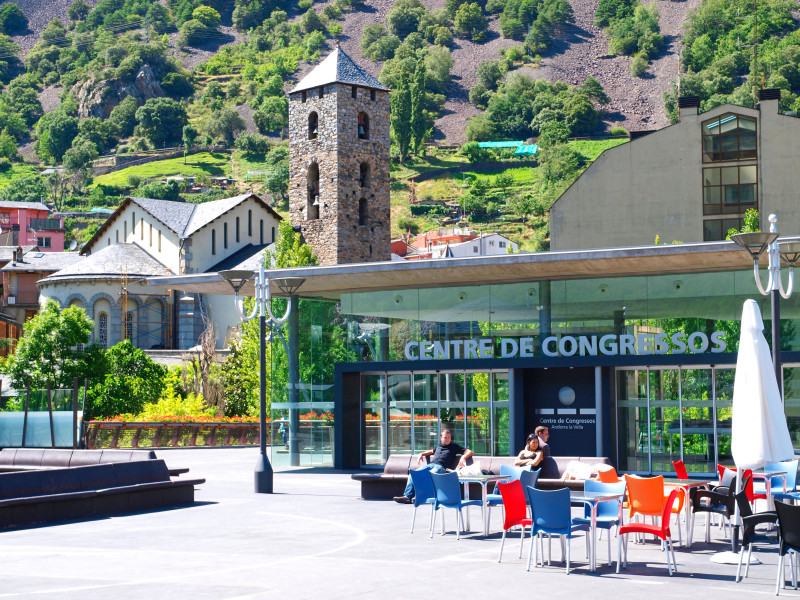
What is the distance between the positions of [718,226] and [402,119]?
474 feet

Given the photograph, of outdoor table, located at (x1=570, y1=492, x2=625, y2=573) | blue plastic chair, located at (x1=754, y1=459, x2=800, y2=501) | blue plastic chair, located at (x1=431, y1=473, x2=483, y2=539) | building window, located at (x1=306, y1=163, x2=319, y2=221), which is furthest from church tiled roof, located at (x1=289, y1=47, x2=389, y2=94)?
outdoor table, located at (x1=570, y1=492, x2=625, y2=573)

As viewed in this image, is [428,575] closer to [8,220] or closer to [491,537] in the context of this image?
[491,537]

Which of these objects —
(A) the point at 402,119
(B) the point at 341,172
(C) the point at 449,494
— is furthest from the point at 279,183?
(C) the point at 449,494

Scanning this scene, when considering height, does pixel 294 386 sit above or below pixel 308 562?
above

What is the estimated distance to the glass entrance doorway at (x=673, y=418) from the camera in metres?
23.4

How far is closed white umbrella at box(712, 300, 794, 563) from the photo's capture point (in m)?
13.6

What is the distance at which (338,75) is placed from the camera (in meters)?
66.6

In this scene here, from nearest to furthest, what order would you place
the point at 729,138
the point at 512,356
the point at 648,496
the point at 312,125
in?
1. the point at 648,496
2. the point at 512,356
3. the point at 729,138
4. the point at 312,125

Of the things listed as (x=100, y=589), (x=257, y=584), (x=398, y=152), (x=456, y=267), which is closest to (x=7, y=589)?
(x=100, y=589)

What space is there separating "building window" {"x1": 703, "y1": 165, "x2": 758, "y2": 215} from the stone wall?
2302 cm

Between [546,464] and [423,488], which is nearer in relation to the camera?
[423,488]

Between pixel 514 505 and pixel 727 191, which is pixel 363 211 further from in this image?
pixel 514 505

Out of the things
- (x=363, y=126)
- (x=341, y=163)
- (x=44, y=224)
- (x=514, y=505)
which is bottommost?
(x=514, y=505)

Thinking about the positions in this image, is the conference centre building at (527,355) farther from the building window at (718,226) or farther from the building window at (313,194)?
the building window at (313,194)
